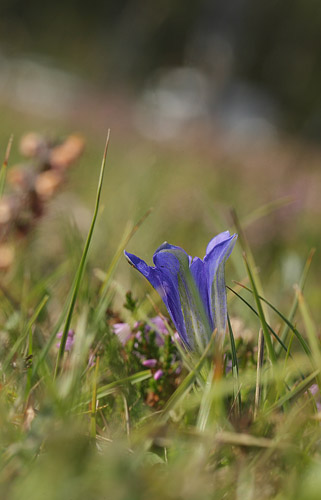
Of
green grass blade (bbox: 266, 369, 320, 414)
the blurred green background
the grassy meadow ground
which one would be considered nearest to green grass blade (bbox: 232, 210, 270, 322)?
the grassy meadow ground

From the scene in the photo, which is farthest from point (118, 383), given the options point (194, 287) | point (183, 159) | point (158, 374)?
point (183, 159)

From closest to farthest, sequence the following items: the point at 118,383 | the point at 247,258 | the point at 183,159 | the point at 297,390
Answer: the point at 297,390 → the point at 118,383 → the point at 247,258 → the point at 183,159

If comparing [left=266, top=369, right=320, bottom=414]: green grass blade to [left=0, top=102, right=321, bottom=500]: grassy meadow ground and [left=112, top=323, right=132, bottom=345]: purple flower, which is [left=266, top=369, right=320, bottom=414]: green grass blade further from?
[left=112, top=323, right=132, bottom=345]: purple flower

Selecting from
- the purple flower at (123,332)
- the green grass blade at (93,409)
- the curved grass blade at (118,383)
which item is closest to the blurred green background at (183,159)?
the purple flower at (123,332)

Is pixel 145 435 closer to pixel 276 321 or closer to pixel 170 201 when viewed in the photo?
pixel 276 321

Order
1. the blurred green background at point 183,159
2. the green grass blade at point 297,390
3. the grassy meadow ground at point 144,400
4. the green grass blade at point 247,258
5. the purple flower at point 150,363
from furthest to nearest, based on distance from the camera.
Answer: the blurred green background at point 183,159 < the purple flower at point 150,363 < the green grass blade at point 247,258 < the green grass blade at point 297,390 < the grassy meadow ground at point 144,400

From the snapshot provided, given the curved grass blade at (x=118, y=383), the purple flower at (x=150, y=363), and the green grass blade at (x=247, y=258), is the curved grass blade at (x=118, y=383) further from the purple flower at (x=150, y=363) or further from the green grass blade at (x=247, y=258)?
the green grass blade at (x=247, y=258)

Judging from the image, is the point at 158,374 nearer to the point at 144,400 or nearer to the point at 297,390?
the point at 144,400

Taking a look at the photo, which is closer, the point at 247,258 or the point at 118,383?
the point at 118,383

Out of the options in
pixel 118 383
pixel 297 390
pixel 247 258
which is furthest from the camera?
pixel 247 258

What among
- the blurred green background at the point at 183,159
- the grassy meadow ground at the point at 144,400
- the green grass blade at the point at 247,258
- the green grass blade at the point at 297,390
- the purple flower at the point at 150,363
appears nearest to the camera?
the grassy meadow ground at the point at 144,400
